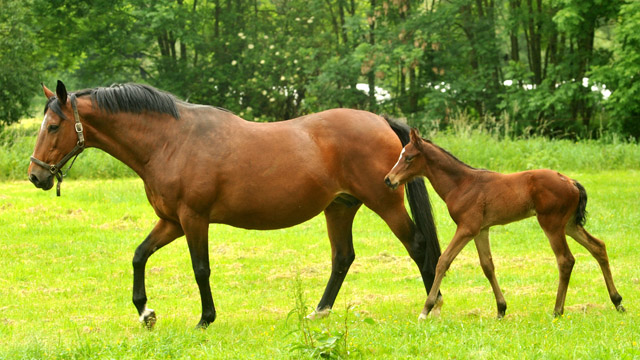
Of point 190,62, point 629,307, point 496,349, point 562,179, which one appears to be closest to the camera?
point 496,349

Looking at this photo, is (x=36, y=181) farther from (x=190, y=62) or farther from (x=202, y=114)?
(x=190, y=62)

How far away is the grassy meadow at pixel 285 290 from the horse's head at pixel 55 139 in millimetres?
1413

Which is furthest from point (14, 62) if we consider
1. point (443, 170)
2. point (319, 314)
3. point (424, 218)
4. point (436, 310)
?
point (436, 310)

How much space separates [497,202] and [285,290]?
10.9 ft

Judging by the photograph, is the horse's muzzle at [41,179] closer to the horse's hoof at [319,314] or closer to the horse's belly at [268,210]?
the horse's belly at [268,210]

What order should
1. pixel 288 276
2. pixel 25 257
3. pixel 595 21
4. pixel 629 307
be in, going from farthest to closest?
pixel 595 21 → pixel 25 257 → pixel 288 276 → pixel 629 307

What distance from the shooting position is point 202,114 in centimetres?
662

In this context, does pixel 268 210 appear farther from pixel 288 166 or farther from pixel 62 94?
pixel 62 94

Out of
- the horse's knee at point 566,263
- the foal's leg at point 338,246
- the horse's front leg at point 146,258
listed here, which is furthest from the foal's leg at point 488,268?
the horse's front leg at point 146,258

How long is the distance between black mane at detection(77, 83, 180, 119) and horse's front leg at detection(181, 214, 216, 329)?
1037 mm

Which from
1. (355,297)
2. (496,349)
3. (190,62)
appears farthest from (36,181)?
(190,62)

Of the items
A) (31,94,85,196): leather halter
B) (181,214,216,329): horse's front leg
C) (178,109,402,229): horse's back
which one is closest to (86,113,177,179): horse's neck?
(31,94,85,196): leather halter

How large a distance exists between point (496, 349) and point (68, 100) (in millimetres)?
4248

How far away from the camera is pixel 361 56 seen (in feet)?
77.4
